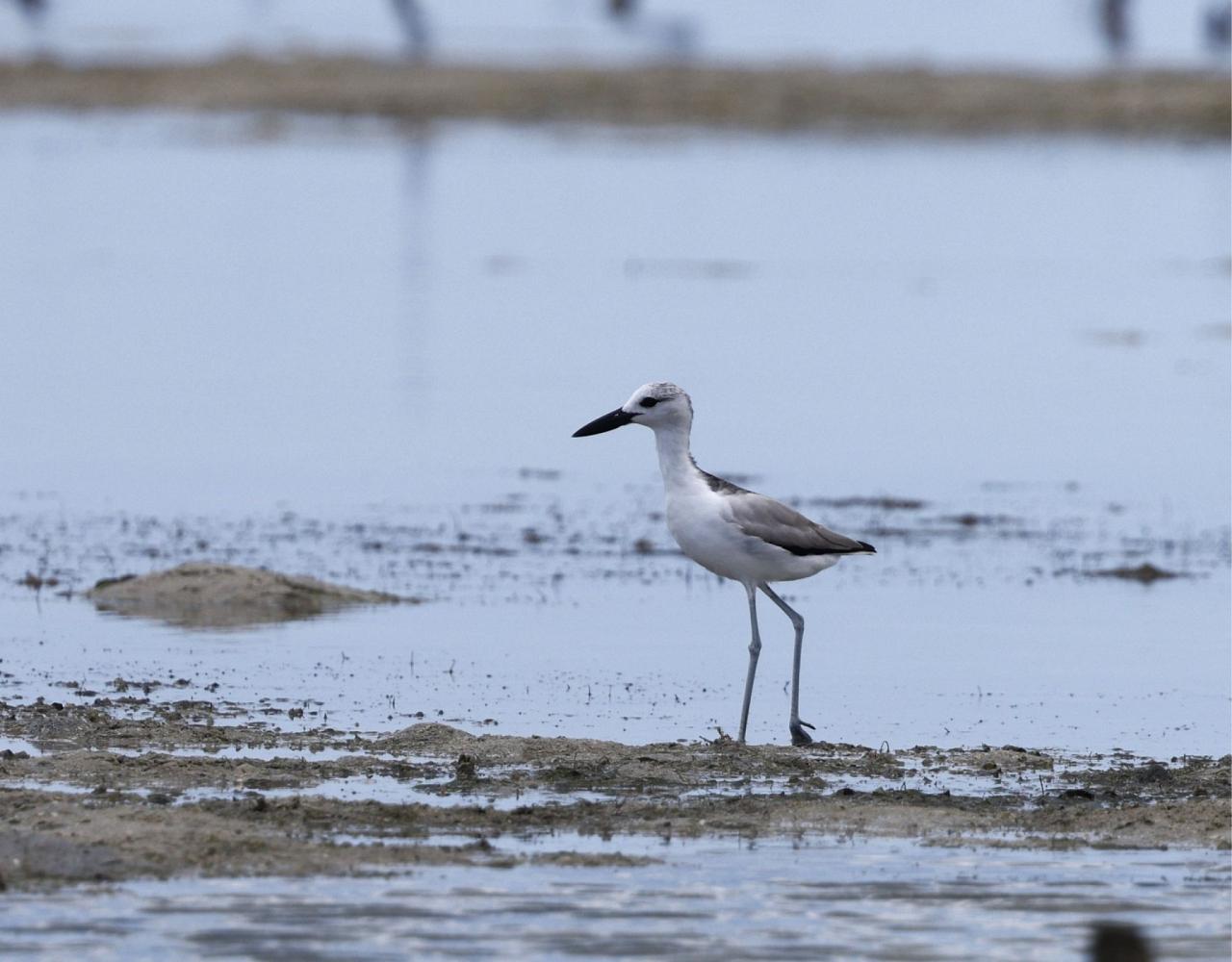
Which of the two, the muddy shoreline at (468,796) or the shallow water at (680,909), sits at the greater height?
the muddy shoreline at (468,796)

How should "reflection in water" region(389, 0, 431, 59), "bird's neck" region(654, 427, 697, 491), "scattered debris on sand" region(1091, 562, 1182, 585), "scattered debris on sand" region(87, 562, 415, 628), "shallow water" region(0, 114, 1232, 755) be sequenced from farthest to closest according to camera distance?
"reflection in water" region(389, 0, 431, 59)
"scattered debris on sand" region(1091, 562, 1182, 585)
"scattered debris on sand" region(87, 562, 415, 628)
"shallow water" region(0, 114, 1232, 755)
"bird's neck" region(654, 427, 697, 491)

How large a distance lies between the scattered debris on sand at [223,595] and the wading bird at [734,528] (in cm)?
326

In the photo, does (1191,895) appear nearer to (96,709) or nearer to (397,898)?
(397,898)

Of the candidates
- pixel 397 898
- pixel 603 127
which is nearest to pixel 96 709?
pixel 397 898

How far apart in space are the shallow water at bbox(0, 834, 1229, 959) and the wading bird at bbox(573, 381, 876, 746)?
2201 millimetres

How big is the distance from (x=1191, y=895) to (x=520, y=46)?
268ft

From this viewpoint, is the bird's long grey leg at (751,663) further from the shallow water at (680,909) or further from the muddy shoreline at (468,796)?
the shallow water at (680,909)

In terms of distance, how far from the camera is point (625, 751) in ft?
34.3

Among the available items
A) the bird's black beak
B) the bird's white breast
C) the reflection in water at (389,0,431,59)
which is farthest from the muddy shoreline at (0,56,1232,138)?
the bird's white breast

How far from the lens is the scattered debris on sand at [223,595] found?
1400 cm

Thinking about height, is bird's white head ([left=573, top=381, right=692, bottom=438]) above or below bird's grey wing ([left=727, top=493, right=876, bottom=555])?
above

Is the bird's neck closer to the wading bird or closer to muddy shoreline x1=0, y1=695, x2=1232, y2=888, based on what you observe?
the wading bird

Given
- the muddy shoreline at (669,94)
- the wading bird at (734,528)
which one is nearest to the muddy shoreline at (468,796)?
the wading bird at (734,528)

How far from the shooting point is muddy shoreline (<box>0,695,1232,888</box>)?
8.71 meters
